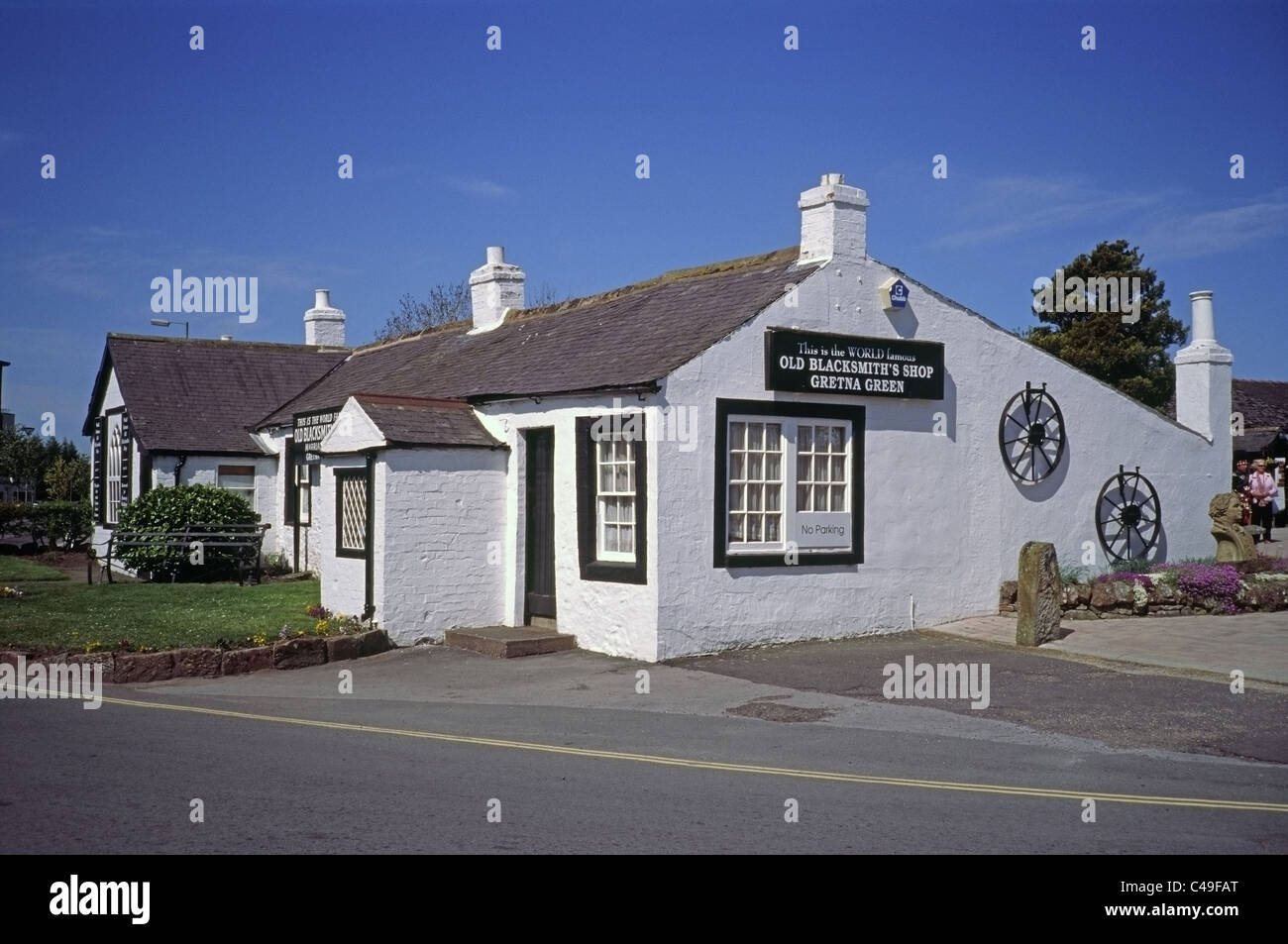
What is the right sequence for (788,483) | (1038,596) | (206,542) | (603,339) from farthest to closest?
(206,542) < (603,339) < (788,483) < (1038,596)

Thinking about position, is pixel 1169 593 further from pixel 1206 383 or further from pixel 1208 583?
pixel 1206 383

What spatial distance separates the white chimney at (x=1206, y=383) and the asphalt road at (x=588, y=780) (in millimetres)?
11425

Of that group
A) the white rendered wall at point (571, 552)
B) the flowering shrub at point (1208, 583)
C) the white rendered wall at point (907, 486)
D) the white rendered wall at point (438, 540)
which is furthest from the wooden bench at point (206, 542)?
the flowering shrub at point (1208, 583)

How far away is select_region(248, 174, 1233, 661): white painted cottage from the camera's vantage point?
1423cm

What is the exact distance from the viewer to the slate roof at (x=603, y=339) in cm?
1482

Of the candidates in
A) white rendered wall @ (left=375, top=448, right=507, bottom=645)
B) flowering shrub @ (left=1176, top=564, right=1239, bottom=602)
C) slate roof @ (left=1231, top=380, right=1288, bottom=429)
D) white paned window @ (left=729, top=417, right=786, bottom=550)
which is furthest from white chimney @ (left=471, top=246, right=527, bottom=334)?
slate roof @ (left=1231, top=380, right=1288, bottom=429)

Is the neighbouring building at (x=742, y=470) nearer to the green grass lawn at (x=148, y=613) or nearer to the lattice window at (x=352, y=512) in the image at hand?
the lattice window at (x=352, y=512)

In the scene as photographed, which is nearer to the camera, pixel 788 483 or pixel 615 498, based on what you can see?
pixel 615 498

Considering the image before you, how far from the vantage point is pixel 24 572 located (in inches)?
946

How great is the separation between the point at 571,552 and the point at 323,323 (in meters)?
17.5

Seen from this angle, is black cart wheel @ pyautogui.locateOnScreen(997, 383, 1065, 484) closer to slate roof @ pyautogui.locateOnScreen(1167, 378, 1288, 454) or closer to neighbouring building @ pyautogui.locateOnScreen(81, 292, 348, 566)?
neighbouring building @ pyautogui.locateOnScreen(81, 292, 348, 566)

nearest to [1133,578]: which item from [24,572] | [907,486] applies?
[907,486]
